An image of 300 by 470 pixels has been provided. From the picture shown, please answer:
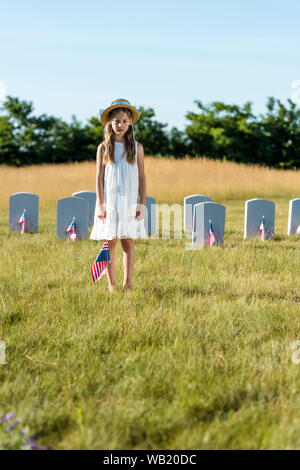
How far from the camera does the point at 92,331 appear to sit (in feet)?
11.4

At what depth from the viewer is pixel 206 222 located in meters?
7.59

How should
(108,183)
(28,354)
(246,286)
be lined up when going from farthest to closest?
1. (246,286)
2. (108,183)
3. (28,354)

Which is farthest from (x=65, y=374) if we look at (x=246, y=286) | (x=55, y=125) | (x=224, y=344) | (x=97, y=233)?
(x=55, y=125)

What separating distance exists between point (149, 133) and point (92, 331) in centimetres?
2612

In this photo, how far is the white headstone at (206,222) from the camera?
7.54 metres

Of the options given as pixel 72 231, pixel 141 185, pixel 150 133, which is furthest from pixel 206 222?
pixel 150 133

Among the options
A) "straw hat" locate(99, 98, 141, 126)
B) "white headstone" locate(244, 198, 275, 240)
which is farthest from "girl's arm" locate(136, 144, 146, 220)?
"white headstone" locate(244, 198, 275, 240)

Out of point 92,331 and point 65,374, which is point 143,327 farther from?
point 65,374

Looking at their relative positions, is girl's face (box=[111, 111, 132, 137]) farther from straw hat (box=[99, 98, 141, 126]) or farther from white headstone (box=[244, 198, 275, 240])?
white headstone (box=[244, 198, 275, 240])

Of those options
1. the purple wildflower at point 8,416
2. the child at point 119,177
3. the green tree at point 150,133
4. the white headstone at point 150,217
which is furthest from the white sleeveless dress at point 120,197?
the green tree at point 150,133

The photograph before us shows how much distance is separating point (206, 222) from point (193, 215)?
279 mm

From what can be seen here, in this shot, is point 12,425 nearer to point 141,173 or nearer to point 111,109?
point 141,173
